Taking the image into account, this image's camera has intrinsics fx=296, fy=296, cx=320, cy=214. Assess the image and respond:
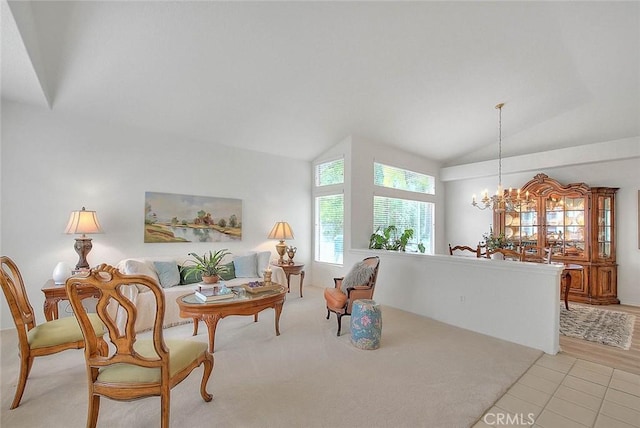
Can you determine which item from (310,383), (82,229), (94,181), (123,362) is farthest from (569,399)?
(94,181)

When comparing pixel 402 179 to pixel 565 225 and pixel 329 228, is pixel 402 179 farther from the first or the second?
pixel 565 225

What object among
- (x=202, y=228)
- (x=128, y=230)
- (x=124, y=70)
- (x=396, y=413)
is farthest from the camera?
(x=202, y=228)

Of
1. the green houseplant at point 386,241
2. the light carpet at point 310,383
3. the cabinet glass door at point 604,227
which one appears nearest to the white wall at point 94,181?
the light carpet at point 310,383

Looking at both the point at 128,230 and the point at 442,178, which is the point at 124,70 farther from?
the point at 442,178

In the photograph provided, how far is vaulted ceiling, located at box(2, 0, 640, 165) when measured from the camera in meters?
2.92

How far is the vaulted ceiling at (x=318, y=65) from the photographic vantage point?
2.92 meters

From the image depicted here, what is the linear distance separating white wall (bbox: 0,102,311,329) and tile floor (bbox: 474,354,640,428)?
445cm

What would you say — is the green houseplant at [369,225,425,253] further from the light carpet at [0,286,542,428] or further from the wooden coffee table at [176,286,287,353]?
the wooden coffee table at [176,286,287,353]

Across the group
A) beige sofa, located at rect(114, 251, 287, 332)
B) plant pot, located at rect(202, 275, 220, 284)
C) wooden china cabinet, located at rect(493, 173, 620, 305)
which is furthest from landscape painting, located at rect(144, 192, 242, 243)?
wooden china cabinet, located at rect(493, 173, 620, 305)

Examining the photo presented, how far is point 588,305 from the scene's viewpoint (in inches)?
204

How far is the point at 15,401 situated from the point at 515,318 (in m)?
4.74

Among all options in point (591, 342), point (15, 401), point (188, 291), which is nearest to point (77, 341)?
point (15, 401)

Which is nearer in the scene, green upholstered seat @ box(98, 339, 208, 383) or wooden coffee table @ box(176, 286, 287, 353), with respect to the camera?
green upholstered seat @ box(98, 339, 208, 383)

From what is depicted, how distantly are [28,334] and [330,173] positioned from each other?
499 centimetres
